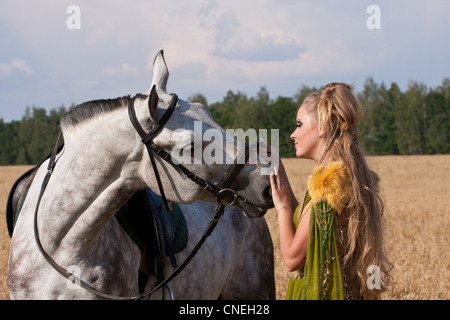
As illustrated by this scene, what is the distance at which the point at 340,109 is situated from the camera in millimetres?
Answer: 2973

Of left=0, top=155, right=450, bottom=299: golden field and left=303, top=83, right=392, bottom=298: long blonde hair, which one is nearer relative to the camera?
left=303, top=83, right=392, bottom=298: long blonde hair

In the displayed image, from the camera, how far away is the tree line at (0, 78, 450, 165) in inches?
2694

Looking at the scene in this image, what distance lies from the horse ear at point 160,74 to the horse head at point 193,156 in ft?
0.06

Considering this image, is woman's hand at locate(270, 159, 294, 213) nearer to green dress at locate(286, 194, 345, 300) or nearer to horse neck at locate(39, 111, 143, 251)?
green dress at locate(286, 194, 345, 300)

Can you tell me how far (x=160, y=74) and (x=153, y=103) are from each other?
35cm

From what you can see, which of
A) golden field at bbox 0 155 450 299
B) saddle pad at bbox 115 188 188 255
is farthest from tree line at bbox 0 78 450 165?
saddle pad at bbox 115 188 188 255

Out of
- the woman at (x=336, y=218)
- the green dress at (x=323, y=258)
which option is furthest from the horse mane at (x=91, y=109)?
the green dress at (x=323, y=258)

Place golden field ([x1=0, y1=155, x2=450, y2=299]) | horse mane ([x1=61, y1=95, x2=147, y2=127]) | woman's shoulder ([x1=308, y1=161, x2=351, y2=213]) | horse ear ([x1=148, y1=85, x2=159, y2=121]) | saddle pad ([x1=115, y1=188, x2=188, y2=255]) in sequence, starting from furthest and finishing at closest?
golden field ([x1=0, y1=155, x2=450, y2=299]) < saddle pad ([x1=115, y1=188, x2=188, y2=255]) < horse mane ([x1=61, y1=95, x2=147, y2=127]) < horse ear ([x1=148, y1=85, x2=159, y2=121]) < woman's shoulder ([x1=308, y1=161, x2=351, y2=213])

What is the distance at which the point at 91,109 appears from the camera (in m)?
3.27

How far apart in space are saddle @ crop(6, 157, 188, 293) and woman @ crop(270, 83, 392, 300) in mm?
950

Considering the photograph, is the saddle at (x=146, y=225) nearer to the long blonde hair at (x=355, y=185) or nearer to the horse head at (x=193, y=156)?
the horse head at (x=193, y=156)

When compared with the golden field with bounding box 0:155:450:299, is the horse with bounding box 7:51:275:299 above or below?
above

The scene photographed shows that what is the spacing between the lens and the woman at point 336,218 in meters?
2.87

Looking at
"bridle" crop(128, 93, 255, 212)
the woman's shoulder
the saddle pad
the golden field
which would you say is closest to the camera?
the woman's shoulder
